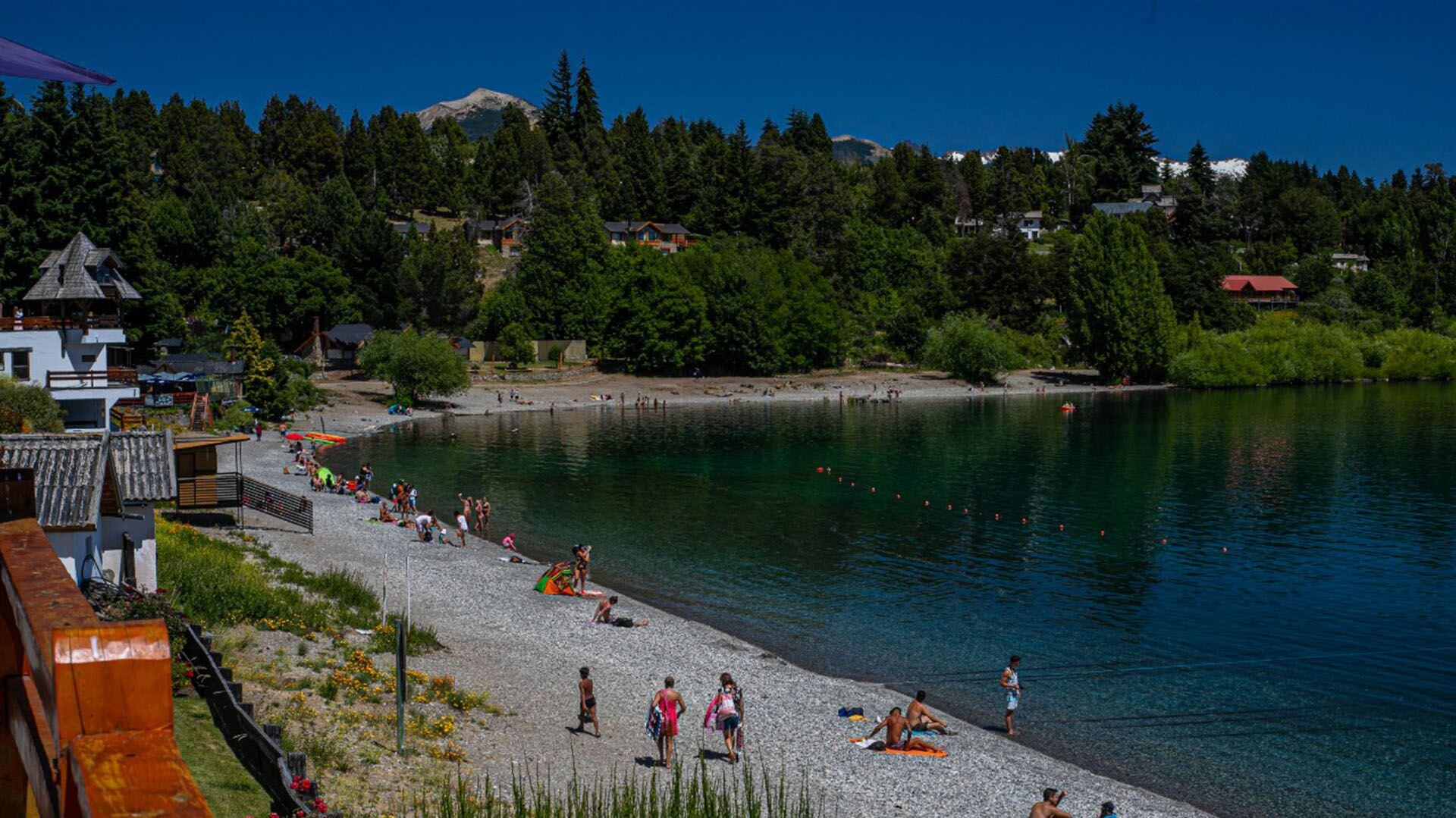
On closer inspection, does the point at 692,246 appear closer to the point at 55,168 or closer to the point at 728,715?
the point at 55,168

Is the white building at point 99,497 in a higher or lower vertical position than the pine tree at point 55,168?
lower

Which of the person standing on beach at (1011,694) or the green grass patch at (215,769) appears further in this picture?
the person standing on beach at (1011,694)

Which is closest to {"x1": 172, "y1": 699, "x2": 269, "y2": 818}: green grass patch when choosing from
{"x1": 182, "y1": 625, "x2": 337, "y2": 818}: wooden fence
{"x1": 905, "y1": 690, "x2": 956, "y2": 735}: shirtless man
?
{"x1": 182, "y1": 625, "x2": 337, "y2": 818}: wooden fence

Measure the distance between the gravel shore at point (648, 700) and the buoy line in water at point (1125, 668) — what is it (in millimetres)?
2386

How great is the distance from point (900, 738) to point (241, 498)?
29.1 m

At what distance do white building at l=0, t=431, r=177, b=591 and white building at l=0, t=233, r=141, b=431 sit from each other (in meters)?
21.5

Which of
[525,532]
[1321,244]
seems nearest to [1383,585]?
[525,532]

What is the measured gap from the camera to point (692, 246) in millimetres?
133125

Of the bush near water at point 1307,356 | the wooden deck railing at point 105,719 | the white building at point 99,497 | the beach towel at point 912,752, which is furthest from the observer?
the bush near water at point 1307,356

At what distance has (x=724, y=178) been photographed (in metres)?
151

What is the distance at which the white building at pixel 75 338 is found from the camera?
47094mm

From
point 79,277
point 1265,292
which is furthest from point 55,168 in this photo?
point 1265,292

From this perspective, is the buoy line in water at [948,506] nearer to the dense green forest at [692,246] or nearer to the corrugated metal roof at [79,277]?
the corrugated metal roof at [79,277]

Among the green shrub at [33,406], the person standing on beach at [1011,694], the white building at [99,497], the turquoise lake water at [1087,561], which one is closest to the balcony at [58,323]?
the green shrub at [33,406]
